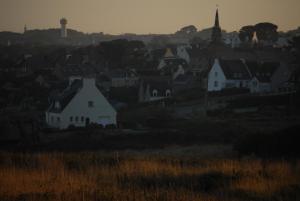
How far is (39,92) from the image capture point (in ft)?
240

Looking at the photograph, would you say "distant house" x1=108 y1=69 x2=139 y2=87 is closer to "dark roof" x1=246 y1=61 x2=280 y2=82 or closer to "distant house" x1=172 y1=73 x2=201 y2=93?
"distant house" x1=172 y1=73 x2=201 y2=93

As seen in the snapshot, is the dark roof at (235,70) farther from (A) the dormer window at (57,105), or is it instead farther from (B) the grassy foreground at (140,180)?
(B) the grassy foreground at (140,180)

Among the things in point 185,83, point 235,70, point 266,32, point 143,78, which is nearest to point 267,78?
point 235,70

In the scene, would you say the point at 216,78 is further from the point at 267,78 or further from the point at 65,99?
the point at 65,99

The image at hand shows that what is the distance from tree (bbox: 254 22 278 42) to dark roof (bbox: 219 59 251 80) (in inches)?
2011

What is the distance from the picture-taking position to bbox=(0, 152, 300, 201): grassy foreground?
11.3 meters

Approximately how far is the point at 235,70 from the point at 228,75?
1.29 meters

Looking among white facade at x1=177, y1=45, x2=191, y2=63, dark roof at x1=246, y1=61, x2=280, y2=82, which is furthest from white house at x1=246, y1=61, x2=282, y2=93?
white facade at x1=177, y1=45, x2=191, y2=63

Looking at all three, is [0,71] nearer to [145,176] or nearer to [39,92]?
[39,92]

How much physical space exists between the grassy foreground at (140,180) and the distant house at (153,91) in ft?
166

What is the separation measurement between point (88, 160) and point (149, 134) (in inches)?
954

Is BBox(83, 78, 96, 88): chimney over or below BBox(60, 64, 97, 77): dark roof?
below

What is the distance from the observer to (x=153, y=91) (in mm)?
68125

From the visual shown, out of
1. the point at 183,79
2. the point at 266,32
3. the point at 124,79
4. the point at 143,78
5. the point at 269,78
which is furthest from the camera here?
the point at 266,32
